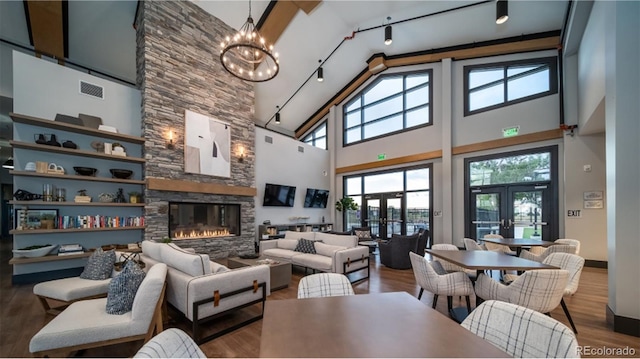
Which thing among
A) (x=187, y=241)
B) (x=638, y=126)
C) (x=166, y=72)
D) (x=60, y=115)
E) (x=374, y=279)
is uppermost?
(x=166, y=72)

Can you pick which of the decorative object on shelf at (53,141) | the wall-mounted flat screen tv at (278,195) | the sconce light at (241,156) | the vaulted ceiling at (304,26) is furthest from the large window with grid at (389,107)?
the decorative object on shelf at (53,141)

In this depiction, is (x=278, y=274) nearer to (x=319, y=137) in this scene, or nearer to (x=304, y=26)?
(x=304, y=26)

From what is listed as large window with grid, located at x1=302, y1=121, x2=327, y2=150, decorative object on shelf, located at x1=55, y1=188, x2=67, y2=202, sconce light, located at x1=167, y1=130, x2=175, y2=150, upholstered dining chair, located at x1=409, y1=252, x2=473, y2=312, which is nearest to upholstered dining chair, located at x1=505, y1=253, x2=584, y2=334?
upholstered dining chair, located at x1=409, y1=252, x2=473, y2=312

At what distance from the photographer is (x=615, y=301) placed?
9.10 feet

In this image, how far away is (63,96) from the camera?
4.82 meters

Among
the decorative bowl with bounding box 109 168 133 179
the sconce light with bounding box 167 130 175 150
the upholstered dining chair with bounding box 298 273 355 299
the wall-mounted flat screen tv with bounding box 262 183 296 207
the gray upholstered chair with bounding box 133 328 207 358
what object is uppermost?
the sconce light with bounding box 167 130 175 150

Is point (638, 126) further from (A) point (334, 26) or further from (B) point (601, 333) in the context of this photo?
(A) point (334, 26)

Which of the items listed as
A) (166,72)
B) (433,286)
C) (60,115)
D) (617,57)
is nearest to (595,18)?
(617,57)

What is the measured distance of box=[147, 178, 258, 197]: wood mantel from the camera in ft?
17.5

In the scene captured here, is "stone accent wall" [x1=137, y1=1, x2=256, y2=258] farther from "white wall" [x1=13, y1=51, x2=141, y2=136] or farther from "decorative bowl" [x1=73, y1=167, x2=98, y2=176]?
"decorative bowl" [x1=73, y1=167, x2=98, y2=176]

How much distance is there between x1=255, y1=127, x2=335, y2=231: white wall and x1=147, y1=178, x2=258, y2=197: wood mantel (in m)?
0.99

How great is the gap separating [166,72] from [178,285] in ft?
16.4

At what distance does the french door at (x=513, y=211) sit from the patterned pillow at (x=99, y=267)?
7.98 m

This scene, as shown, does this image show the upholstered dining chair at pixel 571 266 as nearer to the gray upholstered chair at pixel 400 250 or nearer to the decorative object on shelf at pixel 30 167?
the gray upholstered chair at pixel 400 250
